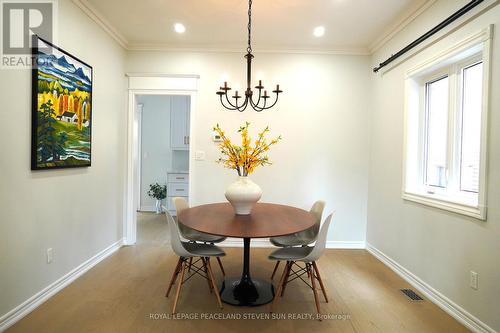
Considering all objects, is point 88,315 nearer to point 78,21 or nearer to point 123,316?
point 123,316

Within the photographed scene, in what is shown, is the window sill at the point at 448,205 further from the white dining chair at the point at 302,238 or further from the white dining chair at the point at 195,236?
the white dining chair at the point at 195,236

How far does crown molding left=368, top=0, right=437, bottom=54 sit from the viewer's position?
2696mm

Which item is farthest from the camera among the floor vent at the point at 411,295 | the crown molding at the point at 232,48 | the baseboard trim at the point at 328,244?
the baseboard trim at the point at 328,244

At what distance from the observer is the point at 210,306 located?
2.31 metres

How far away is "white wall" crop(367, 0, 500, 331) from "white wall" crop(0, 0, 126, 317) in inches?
131

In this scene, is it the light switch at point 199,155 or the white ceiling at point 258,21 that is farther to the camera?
the light switch at point 199,155

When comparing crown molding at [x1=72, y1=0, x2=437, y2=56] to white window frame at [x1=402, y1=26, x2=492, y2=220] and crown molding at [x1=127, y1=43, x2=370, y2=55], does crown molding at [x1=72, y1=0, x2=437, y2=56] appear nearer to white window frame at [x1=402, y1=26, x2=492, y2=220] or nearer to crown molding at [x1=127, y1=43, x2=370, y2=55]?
crown molding at [x1=127, y1=43, x2=370, y2=55]

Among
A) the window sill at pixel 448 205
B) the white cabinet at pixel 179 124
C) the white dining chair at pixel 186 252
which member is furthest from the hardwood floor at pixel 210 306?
the white cabinet at pixel 179 124

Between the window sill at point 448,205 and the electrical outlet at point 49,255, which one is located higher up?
the window sill at point 448,205

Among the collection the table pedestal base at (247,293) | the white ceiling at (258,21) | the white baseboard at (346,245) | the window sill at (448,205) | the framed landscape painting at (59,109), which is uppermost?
the white ceiling at (258,21)

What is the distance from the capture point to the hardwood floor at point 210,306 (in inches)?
80.5

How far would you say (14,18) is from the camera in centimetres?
203

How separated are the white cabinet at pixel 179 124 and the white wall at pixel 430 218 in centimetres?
371

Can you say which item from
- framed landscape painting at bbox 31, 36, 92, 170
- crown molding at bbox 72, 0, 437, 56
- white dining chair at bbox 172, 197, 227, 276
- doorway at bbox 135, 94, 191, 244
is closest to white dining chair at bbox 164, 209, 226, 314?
white dining chair at bbox 172, 197, 227, 276
